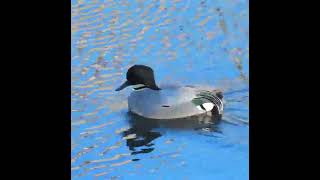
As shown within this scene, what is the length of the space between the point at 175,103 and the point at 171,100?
0.02 meters

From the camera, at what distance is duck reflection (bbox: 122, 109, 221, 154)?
2436 millimetres

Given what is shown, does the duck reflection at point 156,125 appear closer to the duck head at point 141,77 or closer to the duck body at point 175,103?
the duck body at point 175,103

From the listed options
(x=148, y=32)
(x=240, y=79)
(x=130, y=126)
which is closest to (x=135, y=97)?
(x=130, y=126)

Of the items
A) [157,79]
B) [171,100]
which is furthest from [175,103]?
[157,79]

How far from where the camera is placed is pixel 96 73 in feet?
8.18

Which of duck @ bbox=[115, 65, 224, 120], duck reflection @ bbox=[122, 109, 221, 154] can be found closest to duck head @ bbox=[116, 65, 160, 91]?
duck @ bbox=[115, 65, 224, 120]

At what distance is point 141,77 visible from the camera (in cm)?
248

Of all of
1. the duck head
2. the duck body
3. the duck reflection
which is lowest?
the duck reflection

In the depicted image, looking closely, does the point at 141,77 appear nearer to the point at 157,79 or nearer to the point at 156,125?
the point at 157,79

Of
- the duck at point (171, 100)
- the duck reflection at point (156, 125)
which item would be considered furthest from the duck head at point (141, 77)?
the duck reflection at point (156, 125)

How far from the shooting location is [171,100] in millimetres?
2457

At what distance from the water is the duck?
29 mm

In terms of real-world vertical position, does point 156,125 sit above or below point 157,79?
below

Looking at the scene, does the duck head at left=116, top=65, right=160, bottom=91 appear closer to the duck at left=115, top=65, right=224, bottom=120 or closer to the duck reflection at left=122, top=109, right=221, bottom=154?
the duck at left=115, top=65, right=224, bottom=120
